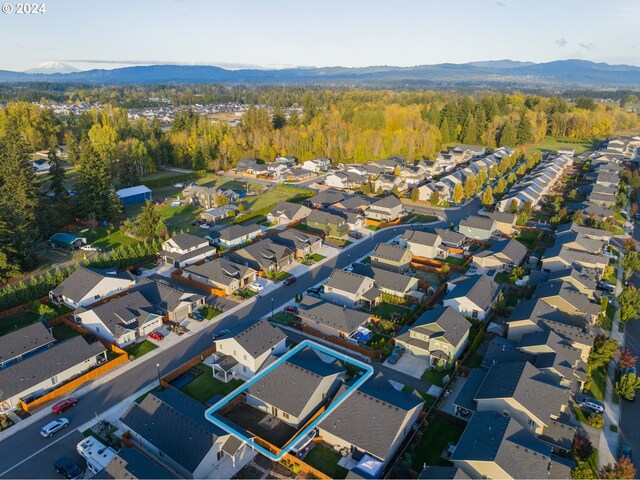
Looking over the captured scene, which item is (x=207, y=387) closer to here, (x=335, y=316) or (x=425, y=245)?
(x=335, y=316)

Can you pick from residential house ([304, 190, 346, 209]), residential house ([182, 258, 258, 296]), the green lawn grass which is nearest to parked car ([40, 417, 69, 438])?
the green lawn grass

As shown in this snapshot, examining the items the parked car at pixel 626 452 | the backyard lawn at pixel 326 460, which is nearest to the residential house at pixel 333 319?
the backyard lawn at pixel 326 460

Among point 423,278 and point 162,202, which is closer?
point 423,278

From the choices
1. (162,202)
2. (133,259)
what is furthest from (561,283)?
(162,202)

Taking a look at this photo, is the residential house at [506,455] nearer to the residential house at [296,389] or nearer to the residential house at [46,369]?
the residential house at [296,389]

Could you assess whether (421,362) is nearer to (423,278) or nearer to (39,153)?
(423,278)

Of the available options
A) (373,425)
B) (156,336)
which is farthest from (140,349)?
(373,425)
